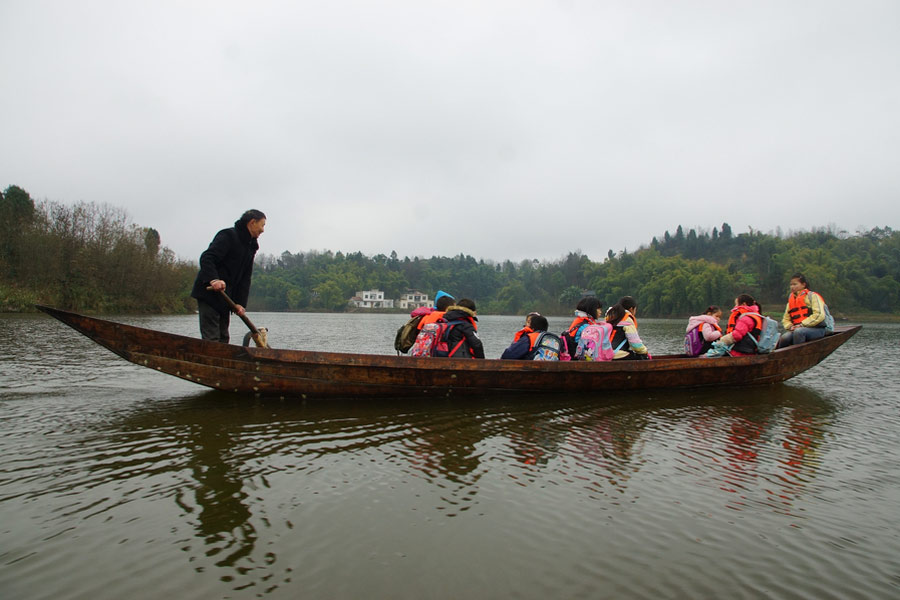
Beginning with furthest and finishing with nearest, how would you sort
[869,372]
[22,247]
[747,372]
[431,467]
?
[22,247]
[869,372]
[747,372]
[431,467]

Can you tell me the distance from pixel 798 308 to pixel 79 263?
142ft

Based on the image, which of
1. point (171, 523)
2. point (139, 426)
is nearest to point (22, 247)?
point (139, 426)

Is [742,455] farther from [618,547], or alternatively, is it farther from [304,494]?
[304,494]

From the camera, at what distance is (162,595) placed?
2.32 metres

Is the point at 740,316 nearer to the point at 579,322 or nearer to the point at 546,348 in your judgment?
the point at 579,322

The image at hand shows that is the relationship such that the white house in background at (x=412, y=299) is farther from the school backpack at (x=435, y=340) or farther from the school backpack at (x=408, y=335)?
the school backpack at (x=435, y=340)

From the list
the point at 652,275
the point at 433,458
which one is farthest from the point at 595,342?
the point at 652,275

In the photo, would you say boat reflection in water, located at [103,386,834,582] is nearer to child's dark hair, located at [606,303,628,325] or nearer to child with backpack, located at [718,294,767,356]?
child's dark hair, located at [606,303,628,325]

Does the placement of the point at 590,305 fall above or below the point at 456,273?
below

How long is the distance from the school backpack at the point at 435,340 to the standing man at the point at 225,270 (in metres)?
2.40

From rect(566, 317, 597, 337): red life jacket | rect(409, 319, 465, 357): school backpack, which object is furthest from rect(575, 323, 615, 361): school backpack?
rect(409, 319, 465, 357): school backpack

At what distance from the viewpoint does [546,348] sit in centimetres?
767

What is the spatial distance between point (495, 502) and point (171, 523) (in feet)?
6.67

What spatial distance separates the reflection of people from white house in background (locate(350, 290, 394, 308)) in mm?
109337
